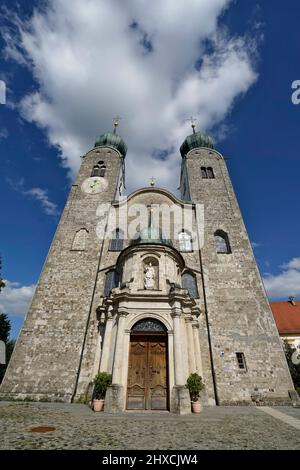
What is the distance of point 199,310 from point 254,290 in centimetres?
425

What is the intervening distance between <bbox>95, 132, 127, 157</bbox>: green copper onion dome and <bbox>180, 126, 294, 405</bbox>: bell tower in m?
11.0

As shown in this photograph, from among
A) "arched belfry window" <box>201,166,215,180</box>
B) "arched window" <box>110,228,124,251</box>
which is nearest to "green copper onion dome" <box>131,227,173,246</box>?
"arched window" <box>110,228,124,251</box>

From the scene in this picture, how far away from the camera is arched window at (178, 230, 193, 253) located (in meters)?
19.0

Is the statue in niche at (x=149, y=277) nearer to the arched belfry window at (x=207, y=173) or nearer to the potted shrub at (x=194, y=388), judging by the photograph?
the potted shrub at (x=194, y=388)

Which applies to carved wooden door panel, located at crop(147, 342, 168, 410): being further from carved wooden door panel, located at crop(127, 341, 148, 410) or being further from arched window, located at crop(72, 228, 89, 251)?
arched window, located at crop(72, 228, 89, 251)

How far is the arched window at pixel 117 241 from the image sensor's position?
18.8 m

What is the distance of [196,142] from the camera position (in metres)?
28.1

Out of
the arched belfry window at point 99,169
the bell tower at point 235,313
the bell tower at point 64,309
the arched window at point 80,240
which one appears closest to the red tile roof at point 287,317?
the bell tower at point 235,313

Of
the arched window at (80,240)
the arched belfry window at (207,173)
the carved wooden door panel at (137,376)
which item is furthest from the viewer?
Answer: the arched belfry window at (207,173)

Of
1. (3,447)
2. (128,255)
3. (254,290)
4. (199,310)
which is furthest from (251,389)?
(3,447)

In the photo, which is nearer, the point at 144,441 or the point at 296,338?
the point at 144,441

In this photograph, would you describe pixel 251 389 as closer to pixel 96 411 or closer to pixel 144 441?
pixel 96 411

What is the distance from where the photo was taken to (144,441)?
552 centimetres

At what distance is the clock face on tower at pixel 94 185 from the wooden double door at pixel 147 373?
1403cm
